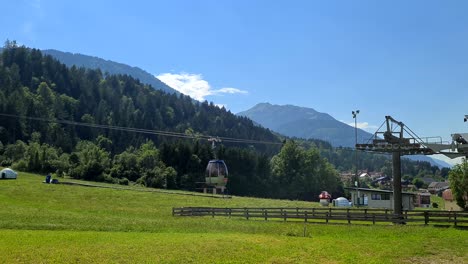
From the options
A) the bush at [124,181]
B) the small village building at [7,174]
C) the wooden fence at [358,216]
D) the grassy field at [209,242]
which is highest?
the small village building at [7,174]

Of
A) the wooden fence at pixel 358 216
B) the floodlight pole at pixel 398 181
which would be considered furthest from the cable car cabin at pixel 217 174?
the floodlight pole at pixel 398 181

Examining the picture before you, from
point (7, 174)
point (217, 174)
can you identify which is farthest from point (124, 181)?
point (217, 174)

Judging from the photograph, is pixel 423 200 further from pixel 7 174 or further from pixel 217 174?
pixel 7 174

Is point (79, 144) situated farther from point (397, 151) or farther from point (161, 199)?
point (397, 151)

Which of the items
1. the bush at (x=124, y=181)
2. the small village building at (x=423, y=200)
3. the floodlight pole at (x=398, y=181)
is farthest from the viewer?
the bush at (x=124, y=181)

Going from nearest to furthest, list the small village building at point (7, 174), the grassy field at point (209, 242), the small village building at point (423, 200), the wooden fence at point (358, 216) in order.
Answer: the grassy field at point (209, 242), the wooden fence at point (358, 216), the small village building at point (7, 174), the small village building at point (423, 200)

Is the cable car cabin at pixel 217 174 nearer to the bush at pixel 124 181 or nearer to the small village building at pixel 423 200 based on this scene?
the bush at pixel 124 181

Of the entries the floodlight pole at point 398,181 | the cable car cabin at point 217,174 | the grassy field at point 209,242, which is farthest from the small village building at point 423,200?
the grassy field at point 209,242

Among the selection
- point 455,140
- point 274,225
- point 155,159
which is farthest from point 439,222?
point 155,159

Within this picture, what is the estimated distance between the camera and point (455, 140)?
38219mm

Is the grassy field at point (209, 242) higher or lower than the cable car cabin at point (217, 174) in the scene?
lower

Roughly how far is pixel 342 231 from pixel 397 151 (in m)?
13.0

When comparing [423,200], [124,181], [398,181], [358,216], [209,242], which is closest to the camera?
[209,242]

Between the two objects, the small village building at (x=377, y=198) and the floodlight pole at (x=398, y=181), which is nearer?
the floodlight pole at (x=398, y=181)
